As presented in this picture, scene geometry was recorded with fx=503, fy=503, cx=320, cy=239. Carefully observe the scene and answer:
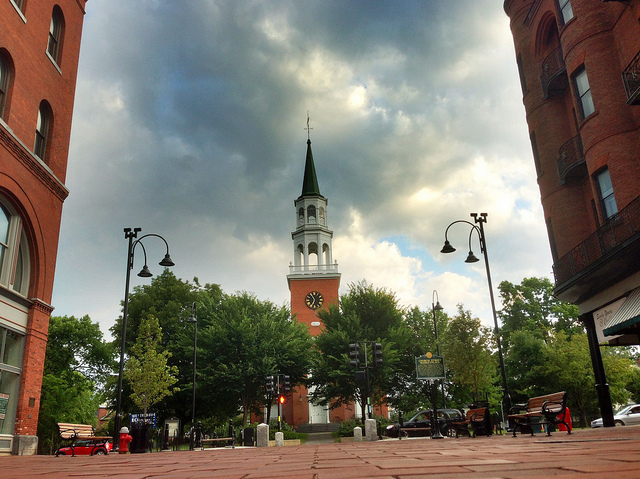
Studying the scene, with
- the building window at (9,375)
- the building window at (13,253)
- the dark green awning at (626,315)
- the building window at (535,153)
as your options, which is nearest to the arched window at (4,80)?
the building window at (13,253)

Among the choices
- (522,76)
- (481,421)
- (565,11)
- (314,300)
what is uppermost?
(522,76)

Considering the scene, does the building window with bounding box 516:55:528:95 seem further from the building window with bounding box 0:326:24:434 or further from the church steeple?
the church steeple

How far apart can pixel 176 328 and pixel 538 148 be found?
3141 centimetres

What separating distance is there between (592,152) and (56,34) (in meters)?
21.3

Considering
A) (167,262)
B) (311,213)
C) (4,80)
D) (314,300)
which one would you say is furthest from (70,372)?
(4,80)

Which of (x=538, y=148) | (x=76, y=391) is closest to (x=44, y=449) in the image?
(x=76, y=391)

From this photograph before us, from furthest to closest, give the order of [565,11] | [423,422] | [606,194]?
[423,422]
[565,11]
[606,194]

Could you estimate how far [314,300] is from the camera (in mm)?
51094

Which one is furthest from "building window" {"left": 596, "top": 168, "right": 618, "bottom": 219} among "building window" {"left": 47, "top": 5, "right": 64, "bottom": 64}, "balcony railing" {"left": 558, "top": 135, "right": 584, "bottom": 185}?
"building window" {"left": 47, "top": 5, "right": 64, "bottom": 64}

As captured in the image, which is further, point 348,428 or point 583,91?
point 348,428

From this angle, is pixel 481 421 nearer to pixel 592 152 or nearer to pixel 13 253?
pixel 592 152

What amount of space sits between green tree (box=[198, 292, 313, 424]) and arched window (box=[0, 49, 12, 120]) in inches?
968

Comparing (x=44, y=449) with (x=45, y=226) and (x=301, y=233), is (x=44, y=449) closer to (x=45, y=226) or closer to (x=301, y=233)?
(x=301, y=233)

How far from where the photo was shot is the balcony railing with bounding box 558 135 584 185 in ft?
65.5
